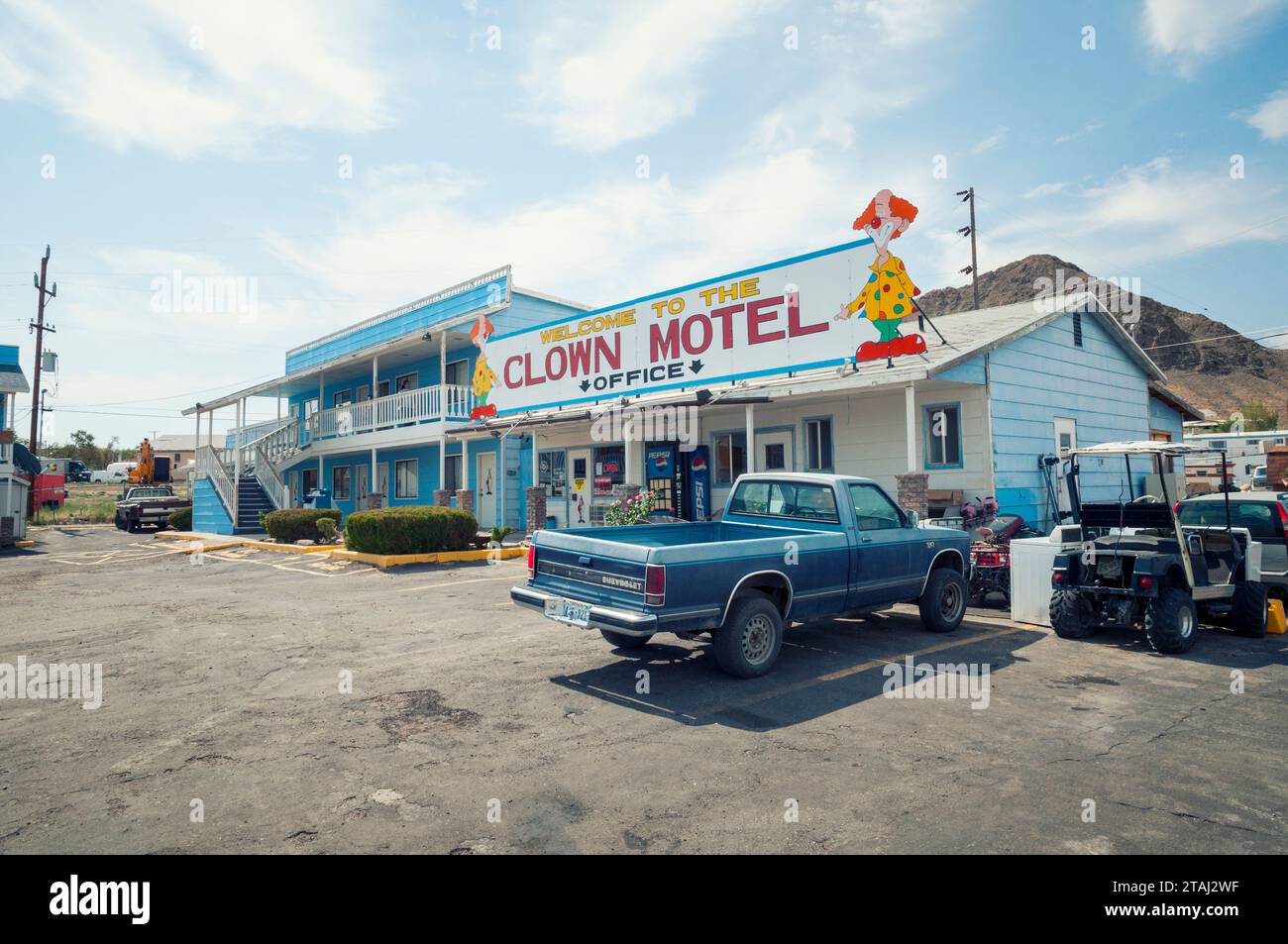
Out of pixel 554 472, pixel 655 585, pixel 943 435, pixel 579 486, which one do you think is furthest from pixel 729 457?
pixel 655 585

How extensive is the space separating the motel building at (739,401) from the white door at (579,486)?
0.06 metres

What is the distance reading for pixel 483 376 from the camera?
818 inches

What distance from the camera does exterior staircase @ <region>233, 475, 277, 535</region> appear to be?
77.7ft

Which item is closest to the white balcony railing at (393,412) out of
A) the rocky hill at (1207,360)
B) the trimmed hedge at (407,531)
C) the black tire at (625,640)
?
the trimmed hedge at (407,531)

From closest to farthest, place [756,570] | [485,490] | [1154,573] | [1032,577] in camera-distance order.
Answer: [756,570] → [1154,573] → [1032,577] → [485,490]

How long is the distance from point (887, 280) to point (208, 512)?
23455mm

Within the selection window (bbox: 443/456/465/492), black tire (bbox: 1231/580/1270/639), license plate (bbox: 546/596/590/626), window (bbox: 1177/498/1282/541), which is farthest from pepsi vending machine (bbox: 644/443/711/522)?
license plate (bbox: 546/596/590/626)

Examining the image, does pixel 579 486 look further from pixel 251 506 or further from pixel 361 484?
pixel 361 484

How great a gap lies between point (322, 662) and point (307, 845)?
163 inches

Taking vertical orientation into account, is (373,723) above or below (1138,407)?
below

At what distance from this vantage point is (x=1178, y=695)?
617 centimetres
